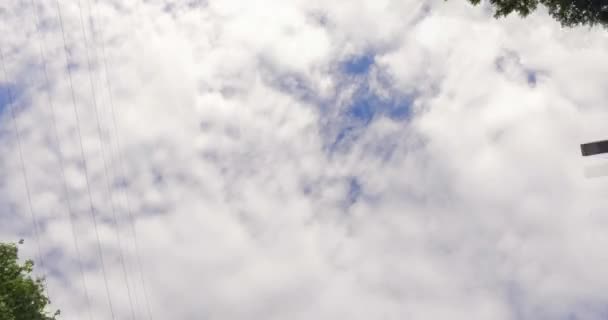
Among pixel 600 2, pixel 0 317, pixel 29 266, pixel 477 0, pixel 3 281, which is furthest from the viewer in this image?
pixel 29 266

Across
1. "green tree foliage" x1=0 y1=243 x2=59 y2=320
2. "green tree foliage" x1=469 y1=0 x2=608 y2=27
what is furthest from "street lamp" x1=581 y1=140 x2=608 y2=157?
"green tree foliage" x1=0 y1=243 x2=59 y2=320

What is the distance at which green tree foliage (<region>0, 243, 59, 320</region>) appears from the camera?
2639 centimetres

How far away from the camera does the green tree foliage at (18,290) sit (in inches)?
1039

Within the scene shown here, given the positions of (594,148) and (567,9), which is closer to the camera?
(594,148)

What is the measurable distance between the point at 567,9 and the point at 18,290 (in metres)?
31.8

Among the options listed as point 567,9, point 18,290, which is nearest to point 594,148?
point 567,9

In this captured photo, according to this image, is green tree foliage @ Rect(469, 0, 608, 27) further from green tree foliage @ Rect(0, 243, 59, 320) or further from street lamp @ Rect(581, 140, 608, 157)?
green tree foliage @ Rect(0, 243, 59, 320)

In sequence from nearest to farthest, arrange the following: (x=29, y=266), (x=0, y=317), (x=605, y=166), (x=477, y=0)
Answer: (x=605, y=166)
(x=477, y=0)
(x=0, y=317)
(x=29, y=266)

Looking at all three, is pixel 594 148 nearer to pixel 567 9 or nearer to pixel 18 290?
pixel 567 9

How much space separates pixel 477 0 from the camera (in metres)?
13.6

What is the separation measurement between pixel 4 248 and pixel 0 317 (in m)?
5.70

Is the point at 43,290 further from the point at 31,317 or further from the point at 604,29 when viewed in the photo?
the point at 604,29

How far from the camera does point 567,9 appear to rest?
13.1m

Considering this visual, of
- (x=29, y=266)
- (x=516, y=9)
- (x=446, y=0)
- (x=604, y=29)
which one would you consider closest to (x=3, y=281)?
(x=29, y=266)
